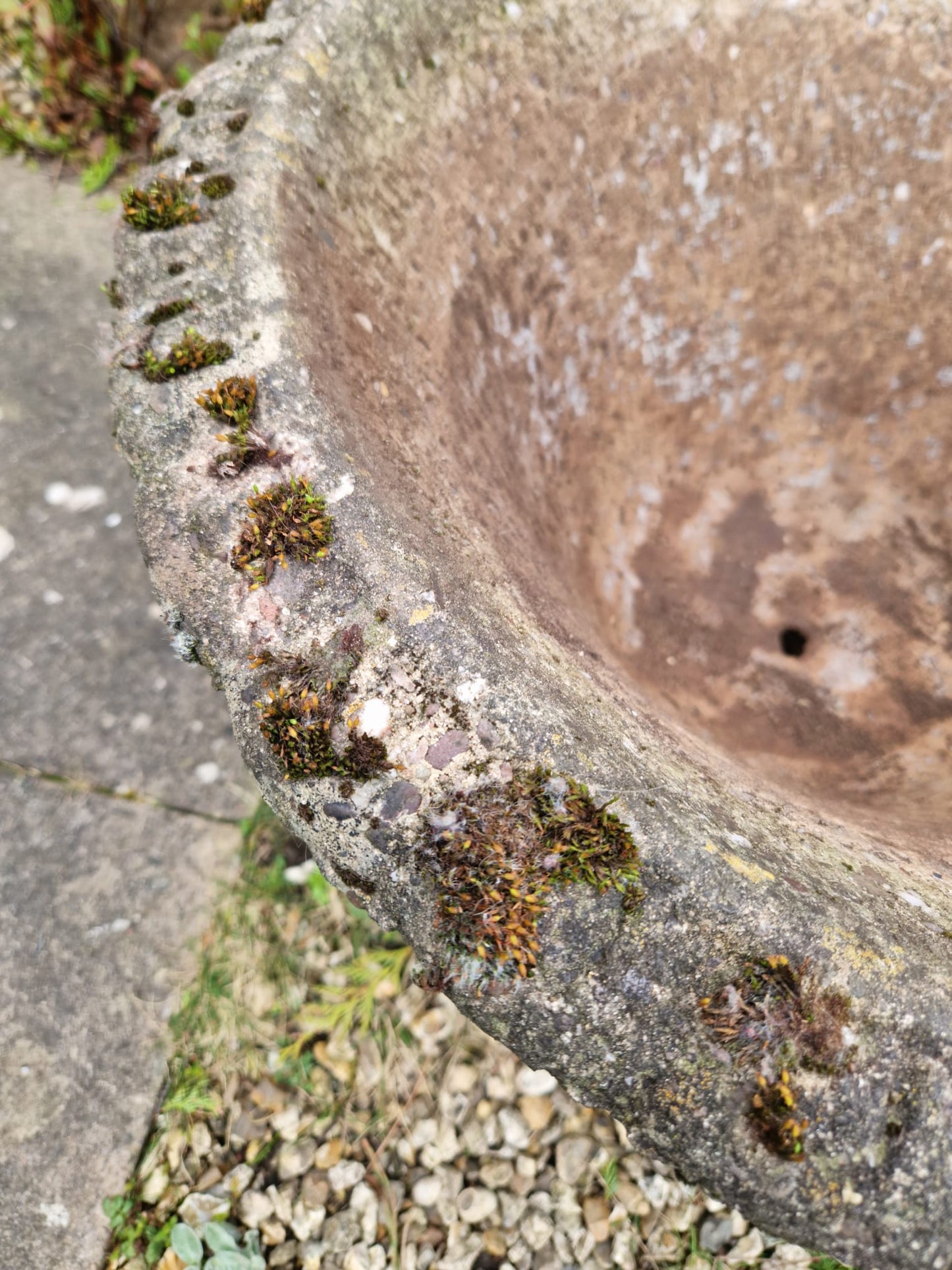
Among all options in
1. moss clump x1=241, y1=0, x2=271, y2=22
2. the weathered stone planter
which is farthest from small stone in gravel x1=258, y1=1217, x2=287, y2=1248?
moss clump x1=241, y1=0, x2=271, y2=22

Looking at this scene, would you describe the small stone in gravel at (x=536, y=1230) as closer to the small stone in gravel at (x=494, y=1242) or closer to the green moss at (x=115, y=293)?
the small stone in gravel at (x=494, y=1242)

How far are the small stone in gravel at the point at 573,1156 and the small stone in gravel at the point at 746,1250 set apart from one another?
0.48 metres

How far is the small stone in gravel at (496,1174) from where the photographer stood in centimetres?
262

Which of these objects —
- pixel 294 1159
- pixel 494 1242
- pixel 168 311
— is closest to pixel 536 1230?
pixel 494 1242

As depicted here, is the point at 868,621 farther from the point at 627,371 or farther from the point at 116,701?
the point at 116,701

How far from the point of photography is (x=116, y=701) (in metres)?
3.21

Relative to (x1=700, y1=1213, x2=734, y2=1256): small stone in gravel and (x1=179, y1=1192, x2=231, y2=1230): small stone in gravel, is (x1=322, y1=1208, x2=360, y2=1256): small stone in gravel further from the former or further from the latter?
(x1=700, y1=1213, x2=734, y2=1256): small stone in gravel

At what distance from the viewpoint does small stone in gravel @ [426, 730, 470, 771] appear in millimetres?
1476

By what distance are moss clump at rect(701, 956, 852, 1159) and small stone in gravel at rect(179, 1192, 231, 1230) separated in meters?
1.97

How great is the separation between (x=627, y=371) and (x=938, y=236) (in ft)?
3.53

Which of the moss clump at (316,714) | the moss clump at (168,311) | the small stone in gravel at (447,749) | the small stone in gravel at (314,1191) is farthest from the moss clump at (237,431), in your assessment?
the small stone in gravel at (314,1191)

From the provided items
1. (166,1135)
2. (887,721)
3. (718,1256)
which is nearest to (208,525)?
(166,1135)

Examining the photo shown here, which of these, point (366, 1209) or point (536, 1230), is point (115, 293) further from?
point (536, 1230)

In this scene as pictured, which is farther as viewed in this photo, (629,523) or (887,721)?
(629,523)
